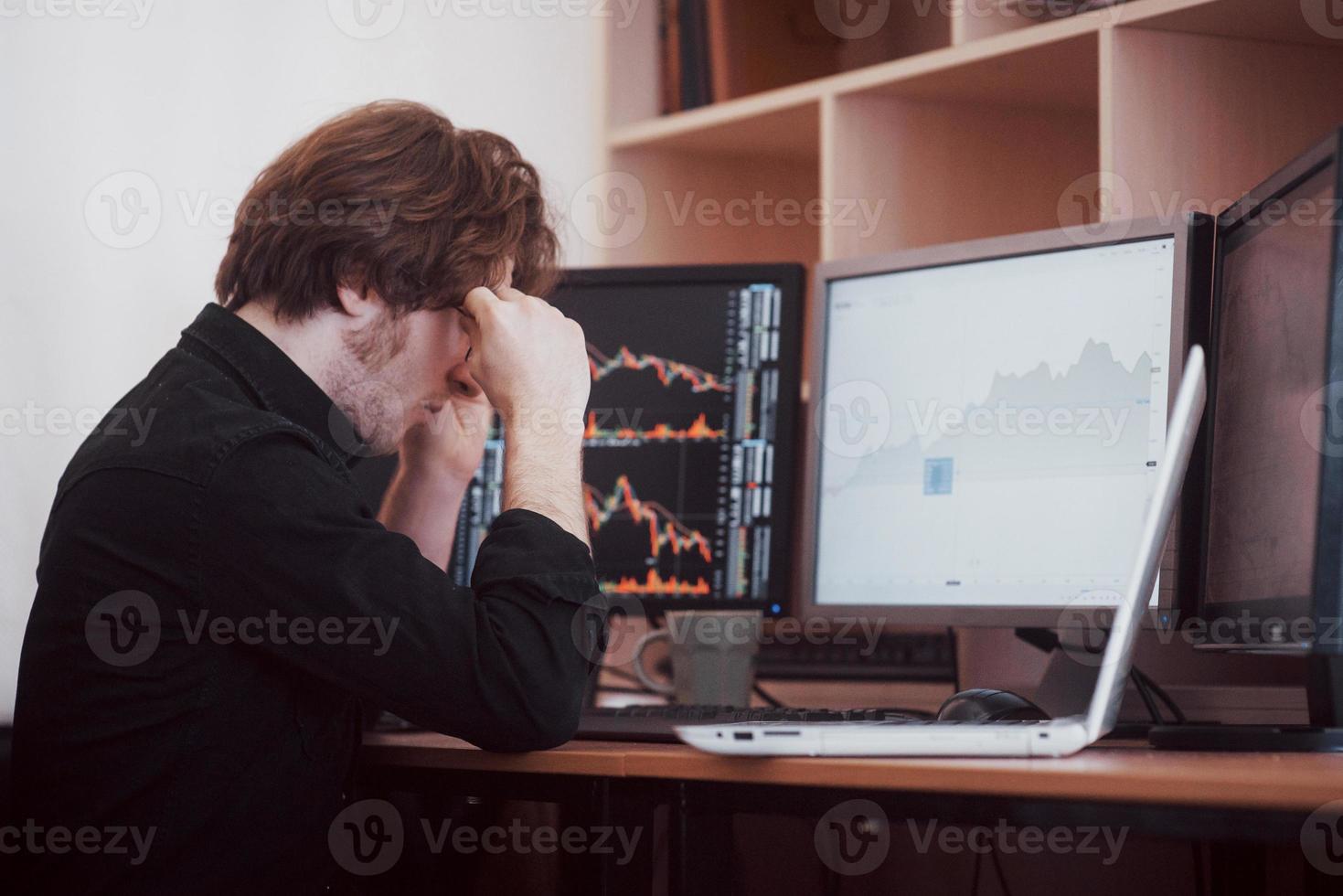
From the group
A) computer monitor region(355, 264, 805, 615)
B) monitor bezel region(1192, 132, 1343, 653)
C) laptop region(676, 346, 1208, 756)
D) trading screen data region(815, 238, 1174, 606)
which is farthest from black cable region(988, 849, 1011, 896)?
computer monitor region(355, 264, 805, 615)

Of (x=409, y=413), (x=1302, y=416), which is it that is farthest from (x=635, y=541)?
(x=1302, y=416)

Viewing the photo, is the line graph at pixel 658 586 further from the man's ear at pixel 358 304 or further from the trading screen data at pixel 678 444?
the man's ear at pixel 358 304

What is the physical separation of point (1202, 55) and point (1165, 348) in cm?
44

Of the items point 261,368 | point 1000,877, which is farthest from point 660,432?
point 1000,877

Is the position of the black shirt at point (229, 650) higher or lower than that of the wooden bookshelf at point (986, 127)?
lower

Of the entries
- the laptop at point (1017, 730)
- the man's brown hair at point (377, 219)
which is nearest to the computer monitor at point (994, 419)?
the laptop at point (1017, 730)

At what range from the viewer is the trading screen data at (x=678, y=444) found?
63.0 inches

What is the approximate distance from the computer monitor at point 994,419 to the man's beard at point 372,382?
0.47m

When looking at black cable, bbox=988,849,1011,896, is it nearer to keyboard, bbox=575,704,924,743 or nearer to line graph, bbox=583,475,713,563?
keyboard, bbox=575,704,924,743

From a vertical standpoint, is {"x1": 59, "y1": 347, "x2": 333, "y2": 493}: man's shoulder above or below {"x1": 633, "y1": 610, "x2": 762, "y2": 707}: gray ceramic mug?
above

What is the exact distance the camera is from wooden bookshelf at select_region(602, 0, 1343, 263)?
1.50 m

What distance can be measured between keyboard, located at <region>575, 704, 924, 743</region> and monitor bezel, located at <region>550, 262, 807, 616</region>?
310 millimetres

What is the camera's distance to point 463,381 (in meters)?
1.37

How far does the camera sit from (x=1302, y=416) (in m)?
1.04
